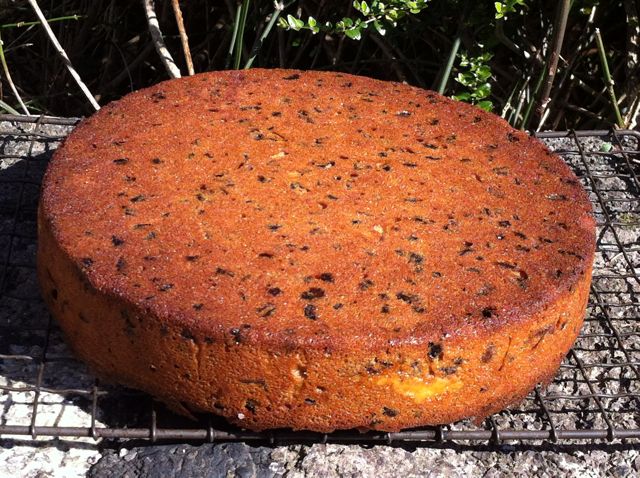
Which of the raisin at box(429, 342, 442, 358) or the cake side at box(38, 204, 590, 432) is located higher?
the raisin at box(429, 342, 442, 358)

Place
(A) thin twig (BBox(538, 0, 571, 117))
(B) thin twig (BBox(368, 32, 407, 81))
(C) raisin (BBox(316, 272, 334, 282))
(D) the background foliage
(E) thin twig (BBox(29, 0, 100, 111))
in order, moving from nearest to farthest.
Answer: (C) raisin (BBox(316, 272, 334, 282))
(A) thin twig (BBox(538, 0, 571, 117))
(E) thin twig (BBox(29, 0, 100, 111))
(D) the background foliage
(B) thin twig (BBox(368, 32, 407, 81))

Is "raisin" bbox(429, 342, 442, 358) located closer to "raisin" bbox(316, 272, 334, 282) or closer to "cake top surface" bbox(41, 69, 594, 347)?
"cake top surface" bbox(41, 69, 594, 347)

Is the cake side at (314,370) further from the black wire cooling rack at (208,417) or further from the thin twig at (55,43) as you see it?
the thin twig at (55,43)

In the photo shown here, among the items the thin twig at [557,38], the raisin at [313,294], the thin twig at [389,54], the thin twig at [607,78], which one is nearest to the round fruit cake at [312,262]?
the raisin at [313,294]

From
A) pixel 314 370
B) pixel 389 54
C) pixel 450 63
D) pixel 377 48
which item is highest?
pixel 314 370

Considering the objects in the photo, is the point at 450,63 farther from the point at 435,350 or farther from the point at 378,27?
the point at 435,350

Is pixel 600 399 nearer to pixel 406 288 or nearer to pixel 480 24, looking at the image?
pixel 406 288

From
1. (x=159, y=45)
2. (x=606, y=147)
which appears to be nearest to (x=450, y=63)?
(x=606, y=147)

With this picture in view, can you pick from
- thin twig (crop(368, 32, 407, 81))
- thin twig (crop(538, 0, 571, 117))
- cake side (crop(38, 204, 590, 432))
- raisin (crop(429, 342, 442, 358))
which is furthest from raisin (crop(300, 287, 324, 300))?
thin twig (crop(368, 32, 407, 81))

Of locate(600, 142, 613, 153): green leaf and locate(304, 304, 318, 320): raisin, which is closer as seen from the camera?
locate(304, 304, 318, 320): raisin
